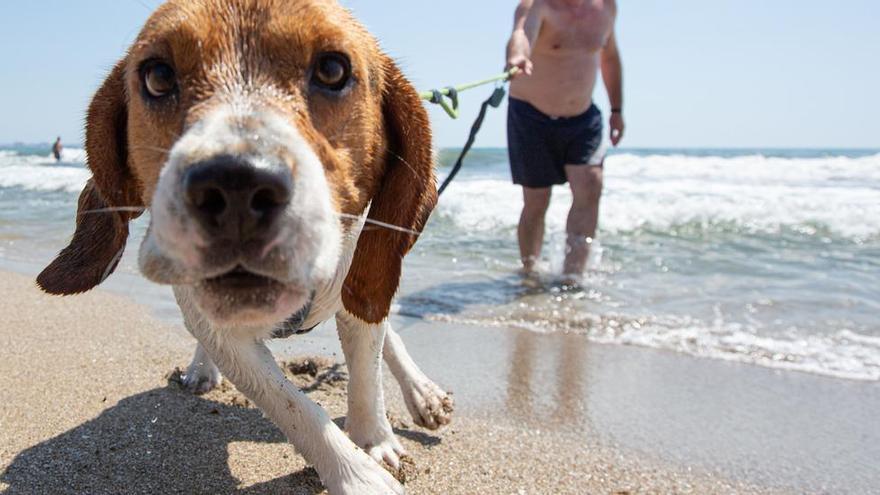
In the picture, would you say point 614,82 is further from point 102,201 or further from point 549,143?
point 102,201

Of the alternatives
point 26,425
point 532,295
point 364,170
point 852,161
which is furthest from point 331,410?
point 852,161

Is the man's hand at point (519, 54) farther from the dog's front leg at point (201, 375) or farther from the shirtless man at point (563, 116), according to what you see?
the dog's front leg at point (201, 375)

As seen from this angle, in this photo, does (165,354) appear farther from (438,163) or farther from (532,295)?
(532,295)

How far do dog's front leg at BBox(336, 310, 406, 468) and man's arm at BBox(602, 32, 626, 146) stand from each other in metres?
4.83

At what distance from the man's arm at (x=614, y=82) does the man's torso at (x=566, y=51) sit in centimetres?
48

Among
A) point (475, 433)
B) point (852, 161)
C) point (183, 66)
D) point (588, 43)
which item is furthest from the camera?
point (852, 161)

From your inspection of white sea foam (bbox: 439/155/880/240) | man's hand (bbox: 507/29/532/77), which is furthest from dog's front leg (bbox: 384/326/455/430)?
white sea foam (bbox: 439/155/880/240)

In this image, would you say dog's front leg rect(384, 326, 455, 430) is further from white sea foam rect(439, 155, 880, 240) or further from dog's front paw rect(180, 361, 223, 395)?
white sea foam rect(439, 155, 880, 240)

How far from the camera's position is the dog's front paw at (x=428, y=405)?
10.5 ft

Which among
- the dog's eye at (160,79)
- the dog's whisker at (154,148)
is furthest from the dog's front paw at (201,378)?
the dog's eye at (160,79)

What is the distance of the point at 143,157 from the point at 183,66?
33 centimetres

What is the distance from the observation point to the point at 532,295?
242 inches

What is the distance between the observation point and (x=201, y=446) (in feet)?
9.40

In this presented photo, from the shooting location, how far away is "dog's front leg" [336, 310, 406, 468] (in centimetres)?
287
